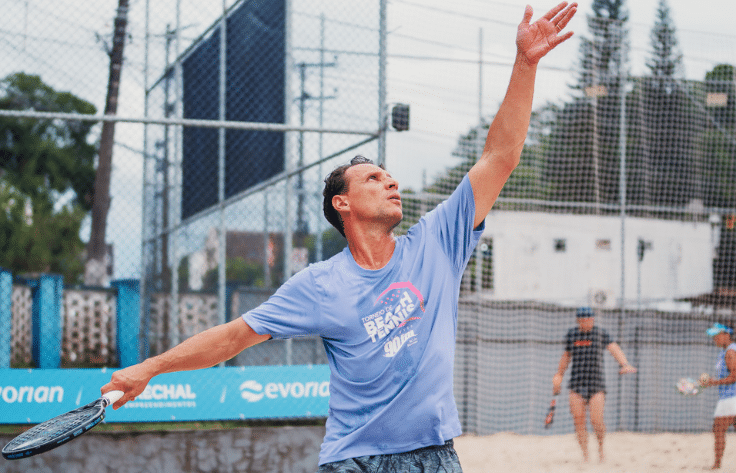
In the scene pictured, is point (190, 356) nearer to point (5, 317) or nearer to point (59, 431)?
point (59, 431)

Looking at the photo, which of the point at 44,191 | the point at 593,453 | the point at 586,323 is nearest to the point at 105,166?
the point at 586,323

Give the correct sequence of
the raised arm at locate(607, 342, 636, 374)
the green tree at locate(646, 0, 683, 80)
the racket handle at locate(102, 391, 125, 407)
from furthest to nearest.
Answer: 1. the green tree at locate(646, 0, 683, 80)
2. the raised arm at locate(607, 342, 636, 374)
3. the racket handle at locate(102, 391, 125, 407)

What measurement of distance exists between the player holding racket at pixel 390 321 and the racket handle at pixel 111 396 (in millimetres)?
22

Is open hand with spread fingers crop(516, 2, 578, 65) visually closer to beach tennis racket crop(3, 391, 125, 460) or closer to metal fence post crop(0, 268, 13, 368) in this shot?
beach tennis racket crop(3, 391, 125, 460)

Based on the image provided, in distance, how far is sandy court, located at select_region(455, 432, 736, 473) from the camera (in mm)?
7816

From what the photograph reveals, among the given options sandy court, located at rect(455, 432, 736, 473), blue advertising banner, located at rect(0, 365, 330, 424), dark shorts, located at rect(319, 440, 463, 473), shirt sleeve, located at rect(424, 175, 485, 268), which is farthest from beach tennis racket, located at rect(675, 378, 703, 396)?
dark shorts, located at rect(319, 440, 463, 473)

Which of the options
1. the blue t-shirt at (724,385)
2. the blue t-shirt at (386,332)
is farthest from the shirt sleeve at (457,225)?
the blue t-shirt at (724,385)

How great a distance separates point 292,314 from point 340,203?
1.45 ft

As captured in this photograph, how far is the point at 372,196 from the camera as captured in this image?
8.21ft

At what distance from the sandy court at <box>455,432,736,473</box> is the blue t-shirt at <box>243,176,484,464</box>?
5516 mm

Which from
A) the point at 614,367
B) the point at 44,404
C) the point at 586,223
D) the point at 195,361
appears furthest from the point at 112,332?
the point at 586,223

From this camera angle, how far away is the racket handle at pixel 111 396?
2.16 metres

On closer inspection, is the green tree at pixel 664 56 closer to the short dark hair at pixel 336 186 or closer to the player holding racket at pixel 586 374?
the player holding racket at pixel 586 374

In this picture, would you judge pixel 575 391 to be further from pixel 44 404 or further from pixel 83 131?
pixel 83 131
